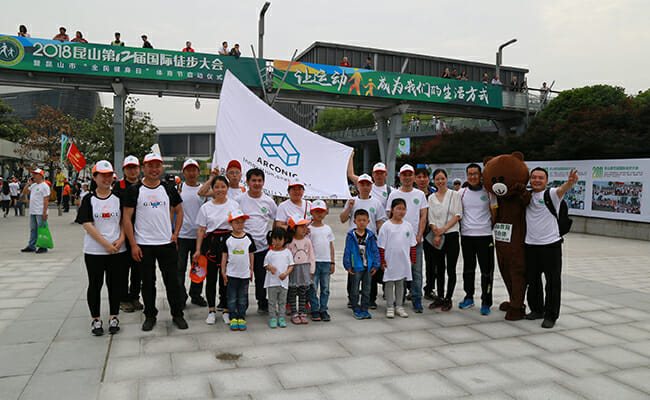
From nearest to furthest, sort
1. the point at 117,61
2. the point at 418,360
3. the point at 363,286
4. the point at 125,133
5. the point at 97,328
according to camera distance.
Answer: the point at 418,360 < the point at 97,328 < the point at 363,286 < the point at 117,61 < the point at 125,133

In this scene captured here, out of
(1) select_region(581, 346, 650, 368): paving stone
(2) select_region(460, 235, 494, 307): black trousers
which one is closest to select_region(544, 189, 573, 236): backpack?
(2) select_region(460, 235, 494, 307): black trousers

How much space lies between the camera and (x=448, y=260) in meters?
5.70

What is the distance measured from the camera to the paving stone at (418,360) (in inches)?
152

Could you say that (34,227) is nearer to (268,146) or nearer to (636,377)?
(268,146)

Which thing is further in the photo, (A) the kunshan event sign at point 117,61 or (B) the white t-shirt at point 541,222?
(A) the kunshan event sign at point 117,61

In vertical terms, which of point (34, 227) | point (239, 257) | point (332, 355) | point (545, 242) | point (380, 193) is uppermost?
point (380, 193)

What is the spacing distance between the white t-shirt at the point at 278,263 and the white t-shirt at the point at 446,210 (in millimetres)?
1999

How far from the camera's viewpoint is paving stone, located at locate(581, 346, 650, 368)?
404cm

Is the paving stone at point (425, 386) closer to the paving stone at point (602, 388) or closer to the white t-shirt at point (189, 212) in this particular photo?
the paving stone at point (602, 388)

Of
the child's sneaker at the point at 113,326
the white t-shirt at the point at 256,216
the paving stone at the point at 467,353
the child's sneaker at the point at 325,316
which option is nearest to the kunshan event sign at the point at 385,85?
the white t-shirt at the point at 256,216

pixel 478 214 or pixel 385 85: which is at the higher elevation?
pixel 385 85

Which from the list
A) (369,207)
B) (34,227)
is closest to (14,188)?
(34,227)

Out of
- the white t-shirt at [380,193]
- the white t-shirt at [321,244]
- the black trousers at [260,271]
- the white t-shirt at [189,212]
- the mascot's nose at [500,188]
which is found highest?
the mascot's nose at [500,188]

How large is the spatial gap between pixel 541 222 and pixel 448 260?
1.19 m
